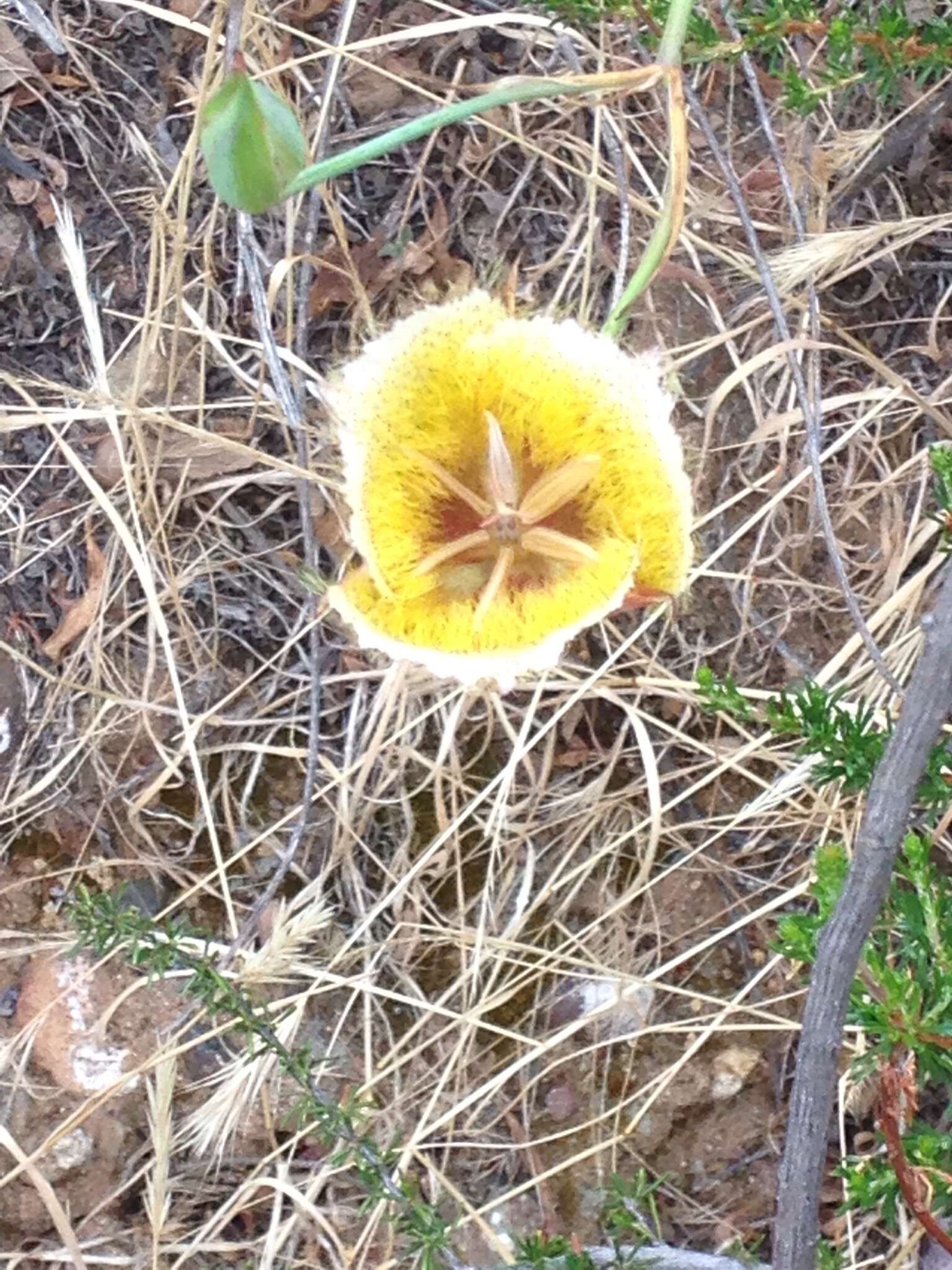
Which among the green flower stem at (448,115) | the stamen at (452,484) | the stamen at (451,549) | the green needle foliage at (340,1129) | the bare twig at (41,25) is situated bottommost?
the green needle foliage at (340,1129)

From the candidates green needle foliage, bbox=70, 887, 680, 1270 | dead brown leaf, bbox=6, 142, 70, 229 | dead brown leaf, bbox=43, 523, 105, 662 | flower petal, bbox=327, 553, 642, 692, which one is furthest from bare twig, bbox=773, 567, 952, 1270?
dead brown leaf, bbox=6, 142, 70, 229

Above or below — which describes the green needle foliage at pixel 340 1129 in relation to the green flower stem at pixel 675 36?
below

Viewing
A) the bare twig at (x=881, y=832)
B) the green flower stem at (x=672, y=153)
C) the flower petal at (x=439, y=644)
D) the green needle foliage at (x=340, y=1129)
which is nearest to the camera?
the bare twig at (x=881, y=832)

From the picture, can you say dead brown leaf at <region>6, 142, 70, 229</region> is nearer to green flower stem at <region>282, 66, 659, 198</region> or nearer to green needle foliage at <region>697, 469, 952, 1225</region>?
green flower stem at <region>282, 66, 659, 198</region>

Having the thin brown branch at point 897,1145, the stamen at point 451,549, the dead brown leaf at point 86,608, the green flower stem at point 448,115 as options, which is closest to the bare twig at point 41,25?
the dead brown leaf at point 86,608

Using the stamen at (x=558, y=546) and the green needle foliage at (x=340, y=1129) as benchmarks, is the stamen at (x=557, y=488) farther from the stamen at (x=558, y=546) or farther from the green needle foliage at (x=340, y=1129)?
the green needle foliage at (x=340, y=1129)

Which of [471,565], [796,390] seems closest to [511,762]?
[471,565]

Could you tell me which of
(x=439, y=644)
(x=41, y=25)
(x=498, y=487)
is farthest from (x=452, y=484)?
(x=41, y=25)
